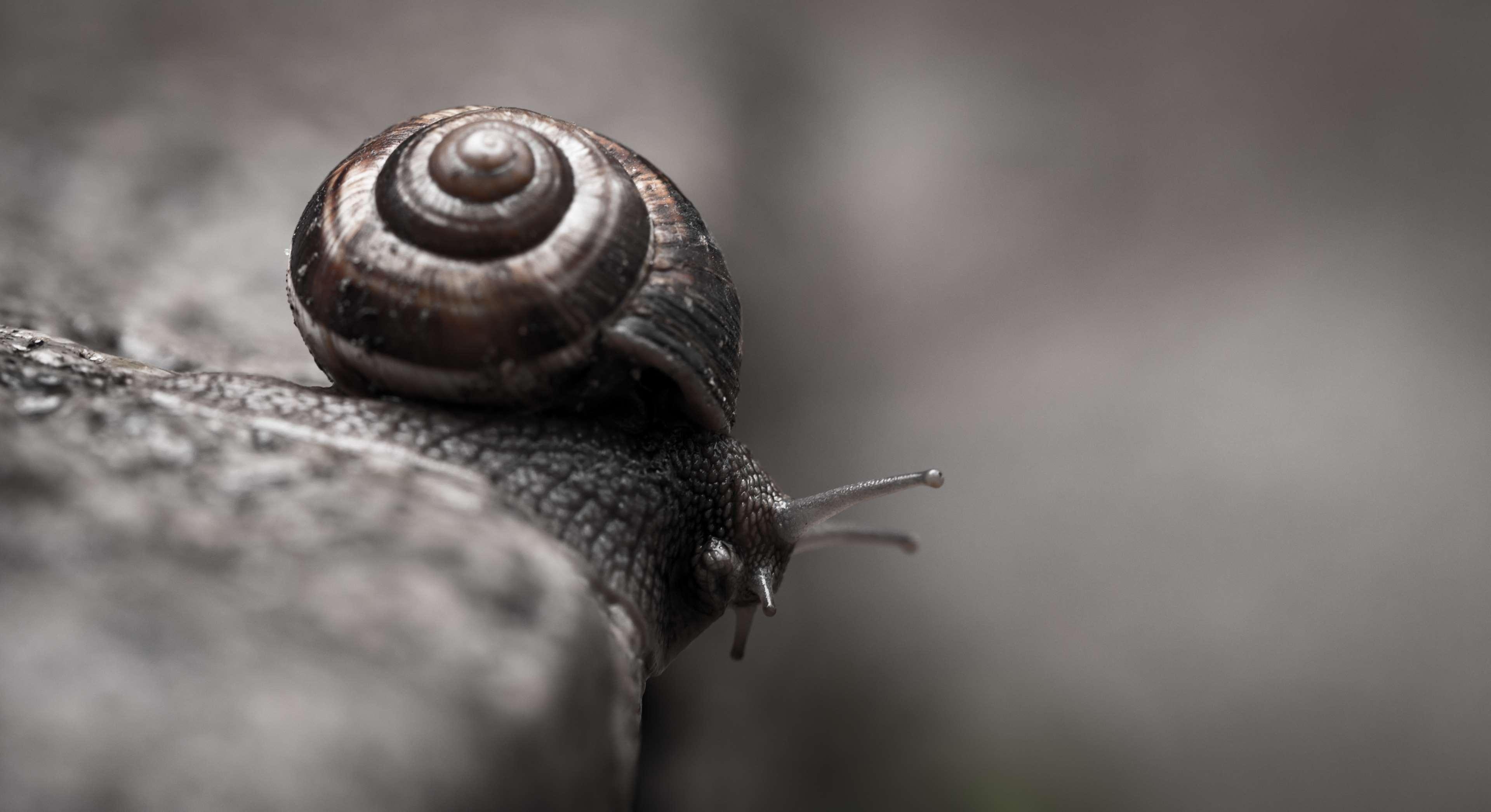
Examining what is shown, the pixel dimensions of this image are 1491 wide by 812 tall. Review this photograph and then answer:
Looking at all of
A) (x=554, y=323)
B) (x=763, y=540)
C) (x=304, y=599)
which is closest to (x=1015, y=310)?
(x=763, y=540)

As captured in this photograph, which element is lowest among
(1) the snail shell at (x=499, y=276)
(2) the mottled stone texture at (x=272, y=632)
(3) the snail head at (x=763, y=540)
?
(3) the snail head at (x=763, y=540)

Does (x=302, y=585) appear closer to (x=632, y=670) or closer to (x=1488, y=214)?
(x=632, y=670)

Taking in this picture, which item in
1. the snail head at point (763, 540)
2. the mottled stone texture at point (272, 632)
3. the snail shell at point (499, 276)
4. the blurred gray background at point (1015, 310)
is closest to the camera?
the mottled stone texture at point (272, 632)

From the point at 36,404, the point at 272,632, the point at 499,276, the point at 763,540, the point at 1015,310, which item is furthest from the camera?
the point at 1015,310

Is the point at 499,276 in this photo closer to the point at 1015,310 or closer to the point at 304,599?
the point at 304,599

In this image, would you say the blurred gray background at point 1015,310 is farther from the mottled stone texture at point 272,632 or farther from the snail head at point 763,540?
Answer: the mottled stone texture at point 272,632

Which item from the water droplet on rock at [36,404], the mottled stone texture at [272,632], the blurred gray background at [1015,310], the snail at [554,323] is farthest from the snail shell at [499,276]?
the blurred gray background at [1015,310]
